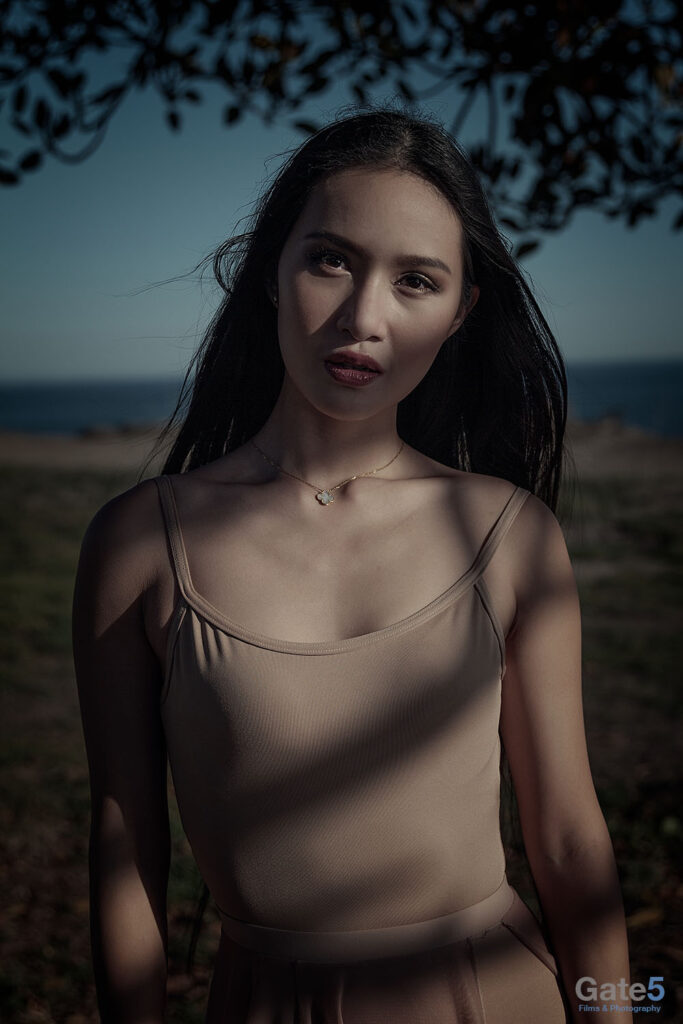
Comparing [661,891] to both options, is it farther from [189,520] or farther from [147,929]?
[189,520]

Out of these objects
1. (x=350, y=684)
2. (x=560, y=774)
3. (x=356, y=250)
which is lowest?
(x=560, y=774)

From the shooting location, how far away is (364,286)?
1.42 metres

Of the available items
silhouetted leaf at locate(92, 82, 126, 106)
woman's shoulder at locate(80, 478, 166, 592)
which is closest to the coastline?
silhouetted leaf at locate(92, 82, 126, 106)

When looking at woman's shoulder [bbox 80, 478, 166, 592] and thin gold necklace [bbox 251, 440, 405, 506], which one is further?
thin gold necklace [bbox 251, 440, 405, 506]

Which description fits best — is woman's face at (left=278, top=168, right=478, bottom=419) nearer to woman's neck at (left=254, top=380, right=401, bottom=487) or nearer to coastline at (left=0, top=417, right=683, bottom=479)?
woman's neck at (left=254, top=380, right=401, bottom=487)

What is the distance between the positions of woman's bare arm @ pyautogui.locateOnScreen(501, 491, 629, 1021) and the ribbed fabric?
0.09 m

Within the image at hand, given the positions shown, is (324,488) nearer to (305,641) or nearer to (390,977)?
(305,641)

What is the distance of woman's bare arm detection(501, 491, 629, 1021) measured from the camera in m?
1.48

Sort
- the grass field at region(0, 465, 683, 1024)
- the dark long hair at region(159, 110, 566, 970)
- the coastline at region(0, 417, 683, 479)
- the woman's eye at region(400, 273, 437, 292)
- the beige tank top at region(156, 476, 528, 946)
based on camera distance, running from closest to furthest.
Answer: the beige tank top at region(156, 476, 528, 946), the woman's eye at region(400, 273, 437, 292), the dark long hair at region(159, 110, 566, 970), the grass field at region(0, 465, 683, 1024), the coastline at region(0, 417, 683, 479)

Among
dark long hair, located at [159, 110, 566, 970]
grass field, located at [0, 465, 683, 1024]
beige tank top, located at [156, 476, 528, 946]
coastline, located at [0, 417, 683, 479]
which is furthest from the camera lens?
coastline, located at [0, 417, 683, 479]

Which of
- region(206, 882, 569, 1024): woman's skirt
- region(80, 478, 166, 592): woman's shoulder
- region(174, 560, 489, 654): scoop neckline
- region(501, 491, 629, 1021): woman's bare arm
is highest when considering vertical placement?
region(80, 478, 166, 592): woman's shoulder

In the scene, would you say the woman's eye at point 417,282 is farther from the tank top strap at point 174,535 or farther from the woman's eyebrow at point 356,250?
the tank top strap at point 174,535

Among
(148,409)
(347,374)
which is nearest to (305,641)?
(347,374)

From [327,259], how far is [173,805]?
3.18 meters
